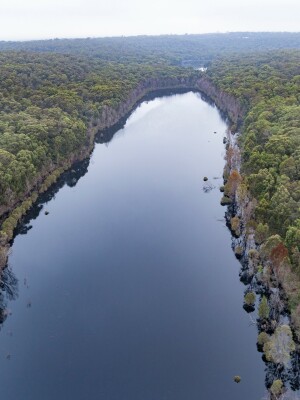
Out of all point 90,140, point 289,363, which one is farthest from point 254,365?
point 90,140

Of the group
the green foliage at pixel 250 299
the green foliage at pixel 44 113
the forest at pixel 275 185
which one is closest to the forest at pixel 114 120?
the forest at pixel 275 185

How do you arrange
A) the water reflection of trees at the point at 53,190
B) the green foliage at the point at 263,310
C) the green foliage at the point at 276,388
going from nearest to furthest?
the green foliage at the point at 276,388 → the green foliage at the point at 263,310 → the water reflection of trees at the point at 53,190

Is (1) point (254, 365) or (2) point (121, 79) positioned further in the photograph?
(2) point (121, 79)

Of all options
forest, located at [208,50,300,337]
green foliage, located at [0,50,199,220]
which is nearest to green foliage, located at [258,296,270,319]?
forest, located at [208,50,300,337]

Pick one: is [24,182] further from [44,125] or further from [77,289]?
[77,289]

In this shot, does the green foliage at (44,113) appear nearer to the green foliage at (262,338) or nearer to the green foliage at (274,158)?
the green foliage at (274,158)

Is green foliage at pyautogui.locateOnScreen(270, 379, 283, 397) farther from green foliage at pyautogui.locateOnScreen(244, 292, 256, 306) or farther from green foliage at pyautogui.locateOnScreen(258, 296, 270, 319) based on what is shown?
green foliage at pyautogui.locateOnScreen(244, 292, 256, 306)

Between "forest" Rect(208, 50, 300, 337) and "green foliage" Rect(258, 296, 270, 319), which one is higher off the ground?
"forest" Rect(208, 50, 300, 337)

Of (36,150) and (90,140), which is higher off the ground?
(90,140)

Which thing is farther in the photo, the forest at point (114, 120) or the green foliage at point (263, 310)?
the forest at point (114, 120)
